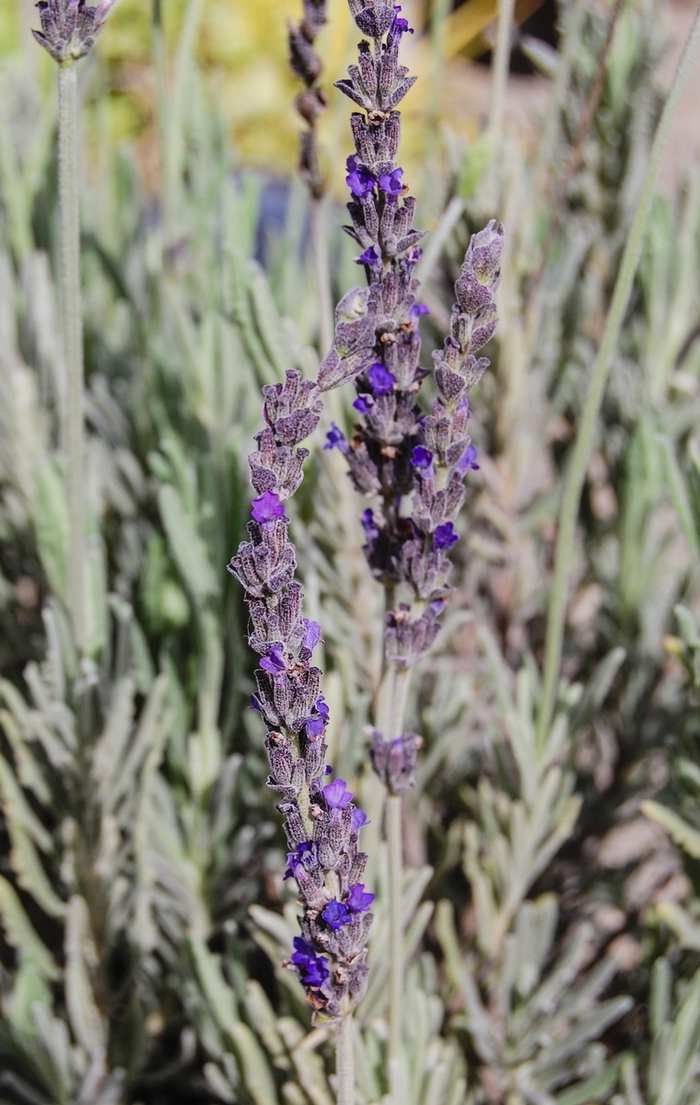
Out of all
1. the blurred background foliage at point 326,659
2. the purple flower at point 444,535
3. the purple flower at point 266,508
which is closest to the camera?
the purple flower at point 266,508

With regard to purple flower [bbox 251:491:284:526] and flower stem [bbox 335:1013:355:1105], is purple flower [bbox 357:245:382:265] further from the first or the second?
flower stem [bbox 335:1013:355:1105]

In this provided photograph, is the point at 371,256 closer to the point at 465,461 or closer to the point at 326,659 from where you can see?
the point at 465,461

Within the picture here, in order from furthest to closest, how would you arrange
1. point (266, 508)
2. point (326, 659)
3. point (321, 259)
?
point (326, 659), point (321, 259), point (266, 508)

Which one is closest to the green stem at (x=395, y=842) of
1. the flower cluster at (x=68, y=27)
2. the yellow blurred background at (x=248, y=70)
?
the flower cluster at (x=68, y=27)

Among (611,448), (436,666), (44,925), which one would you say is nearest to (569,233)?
(611,448)

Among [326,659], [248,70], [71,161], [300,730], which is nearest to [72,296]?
[71,161]

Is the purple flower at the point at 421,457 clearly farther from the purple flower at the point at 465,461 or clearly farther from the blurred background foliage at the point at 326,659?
the blurred background foliage at the point at 326,659
